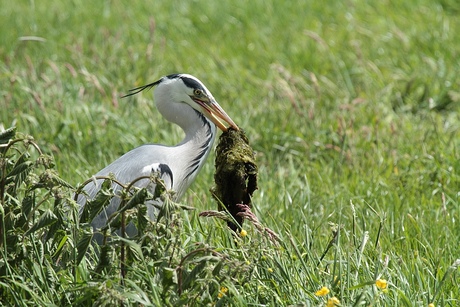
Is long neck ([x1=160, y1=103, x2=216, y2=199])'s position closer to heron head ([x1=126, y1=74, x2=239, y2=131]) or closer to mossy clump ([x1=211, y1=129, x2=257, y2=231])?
heron head ([x1=126, y1=74, x2=239, y2=131])

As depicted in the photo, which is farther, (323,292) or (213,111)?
(213,111)

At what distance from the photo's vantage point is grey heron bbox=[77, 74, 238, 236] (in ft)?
14.1

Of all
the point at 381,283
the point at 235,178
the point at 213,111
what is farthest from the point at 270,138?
the point at 381,283

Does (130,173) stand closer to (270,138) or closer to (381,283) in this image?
(381,283)

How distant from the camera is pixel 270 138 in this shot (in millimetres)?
5859

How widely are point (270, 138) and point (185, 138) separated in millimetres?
1342

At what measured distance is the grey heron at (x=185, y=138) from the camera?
14.1 ft

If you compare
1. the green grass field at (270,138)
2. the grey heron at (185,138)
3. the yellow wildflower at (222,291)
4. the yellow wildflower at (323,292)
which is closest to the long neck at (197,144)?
the grey heron at (185,138)

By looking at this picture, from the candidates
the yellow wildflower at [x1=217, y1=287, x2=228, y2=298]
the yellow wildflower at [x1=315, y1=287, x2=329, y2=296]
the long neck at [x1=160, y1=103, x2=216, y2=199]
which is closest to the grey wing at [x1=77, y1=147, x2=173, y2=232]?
the long neck at [x1=160, y1=103, x2=216, y2=199]

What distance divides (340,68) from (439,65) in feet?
2.75

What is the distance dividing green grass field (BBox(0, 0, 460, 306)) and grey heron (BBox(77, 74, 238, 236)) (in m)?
0.24

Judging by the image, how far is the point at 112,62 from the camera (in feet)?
23.5

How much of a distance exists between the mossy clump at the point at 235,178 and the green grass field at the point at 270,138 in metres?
0.12

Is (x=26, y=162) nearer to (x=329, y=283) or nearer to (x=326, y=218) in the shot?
(x=329, y=283)
